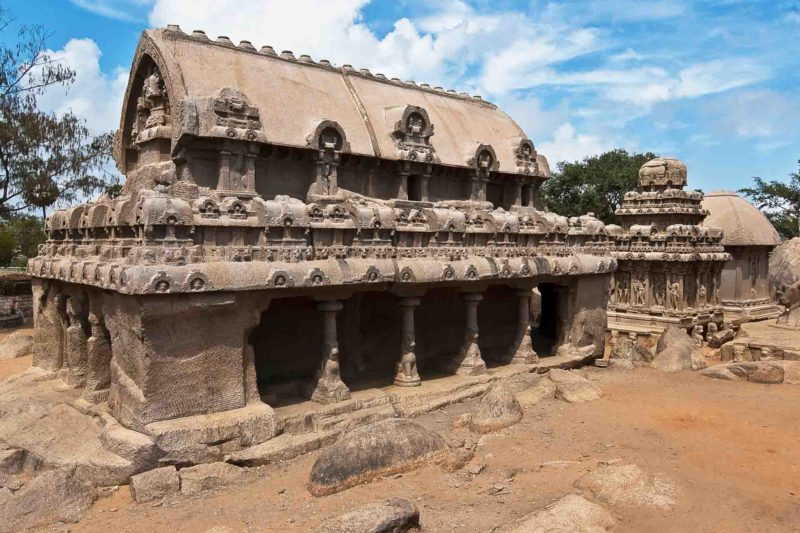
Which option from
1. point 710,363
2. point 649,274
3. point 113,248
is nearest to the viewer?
point 113,248

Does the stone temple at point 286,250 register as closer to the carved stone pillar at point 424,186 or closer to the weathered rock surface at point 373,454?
the carved stone pillar at point 424,186

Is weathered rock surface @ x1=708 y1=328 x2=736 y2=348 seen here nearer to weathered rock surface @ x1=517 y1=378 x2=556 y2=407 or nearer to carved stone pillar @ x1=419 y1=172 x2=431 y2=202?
weathered rock surface @ x1=517 y1=378 x2=556 y2=407

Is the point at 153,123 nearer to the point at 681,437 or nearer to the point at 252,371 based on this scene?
the point at 252,371

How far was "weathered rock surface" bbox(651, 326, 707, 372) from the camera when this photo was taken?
51.5 ft

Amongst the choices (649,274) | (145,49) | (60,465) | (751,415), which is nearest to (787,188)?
(649,274)

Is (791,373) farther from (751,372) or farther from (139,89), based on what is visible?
(139,89)

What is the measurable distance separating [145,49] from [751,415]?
526 inches

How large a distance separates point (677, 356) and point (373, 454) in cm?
1045

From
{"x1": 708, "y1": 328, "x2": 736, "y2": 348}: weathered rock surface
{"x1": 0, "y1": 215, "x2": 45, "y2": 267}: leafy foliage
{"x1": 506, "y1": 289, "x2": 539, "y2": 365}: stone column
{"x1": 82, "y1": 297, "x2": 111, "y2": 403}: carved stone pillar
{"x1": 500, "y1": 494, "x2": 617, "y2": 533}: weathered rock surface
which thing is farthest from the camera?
{"x1": 0, "y1": 215, "x2": 45, "y2": 267}: leafy foliage

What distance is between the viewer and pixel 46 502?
7781mm

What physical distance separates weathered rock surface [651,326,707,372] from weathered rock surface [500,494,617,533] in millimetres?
9385

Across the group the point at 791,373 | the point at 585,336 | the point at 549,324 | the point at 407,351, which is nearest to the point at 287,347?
the point at 407,351

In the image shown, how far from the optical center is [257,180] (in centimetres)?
1168

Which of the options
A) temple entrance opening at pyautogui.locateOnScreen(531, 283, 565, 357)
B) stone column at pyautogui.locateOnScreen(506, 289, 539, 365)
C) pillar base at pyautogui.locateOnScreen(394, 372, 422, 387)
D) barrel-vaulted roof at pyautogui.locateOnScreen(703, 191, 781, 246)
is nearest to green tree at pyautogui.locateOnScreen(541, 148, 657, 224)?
barrel-vaulted roof at pyautogui.locateOnScreen(703, 191, 781, 246)
